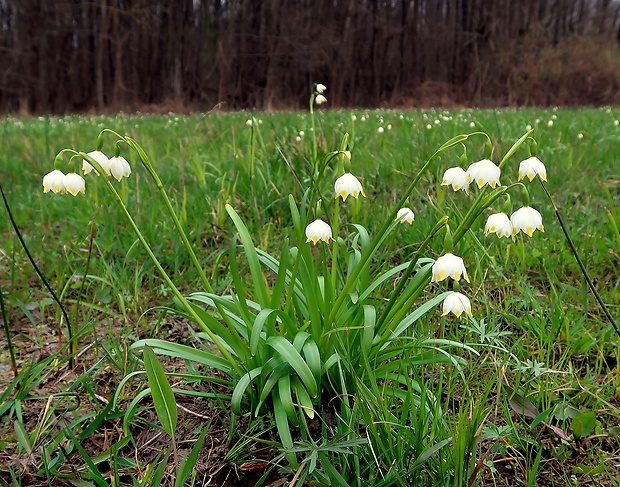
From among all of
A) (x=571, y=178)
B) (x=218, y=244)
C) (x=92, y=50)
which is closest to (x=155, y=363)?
(x=218, y=244)

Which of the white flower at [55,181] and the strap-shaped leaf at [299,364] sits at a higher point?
the white flower at [55,181]

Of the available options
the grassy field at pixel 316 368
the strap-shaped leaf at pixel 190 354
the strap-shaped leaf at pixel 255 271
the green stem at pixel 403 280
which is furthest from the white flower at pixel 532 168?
the strap-shaped leaf at pixel 190 354

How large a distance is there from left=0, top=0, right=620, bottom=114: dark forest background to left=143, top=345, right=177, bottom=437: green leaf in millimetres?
19830

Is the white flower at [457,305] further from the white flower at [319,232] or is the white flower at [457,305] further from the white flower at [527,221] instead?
the white flower at [319,232]

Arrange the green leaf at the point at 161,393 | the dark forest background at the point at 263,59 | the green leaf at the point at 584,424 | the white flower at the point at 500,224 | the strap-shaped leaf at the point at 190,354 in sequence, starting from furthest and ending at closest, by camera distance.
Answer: the dark forest background at the point at 263,59, the strap-shaped leaf at the point at 190,354, the green leaf at the point at 584,424, the white flower at the point at 500,224, the green leaf at the point at 161,393

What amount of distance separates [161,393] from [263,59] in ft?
76.2

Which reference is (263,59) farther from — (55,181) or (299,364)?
(299,364)

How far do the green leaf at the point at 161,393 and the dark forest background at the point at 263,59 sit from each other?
1983 centimetres

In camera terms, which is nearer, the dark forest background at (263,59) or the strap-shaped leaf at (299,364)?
the strap-shaped leaf at (299,364)

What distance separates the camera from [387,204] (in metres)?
3.06

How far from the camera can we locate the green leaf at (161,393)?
125 centimetres

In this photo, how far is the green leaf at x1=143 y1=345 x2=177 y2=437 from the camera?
1.25 metres

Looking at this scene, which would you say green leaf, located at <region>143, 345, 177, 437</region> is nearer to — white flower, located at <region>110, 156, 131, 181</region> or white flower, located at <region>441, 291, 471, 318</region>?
white flower, located at <region>110, 156, 131, 181</region>

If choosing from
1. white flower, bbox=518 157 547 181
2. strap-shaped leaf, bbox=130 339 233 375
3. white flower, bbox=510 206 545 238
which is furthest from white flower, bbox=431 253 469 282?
strap-shaped leaf, bbox=130 339 233 375
